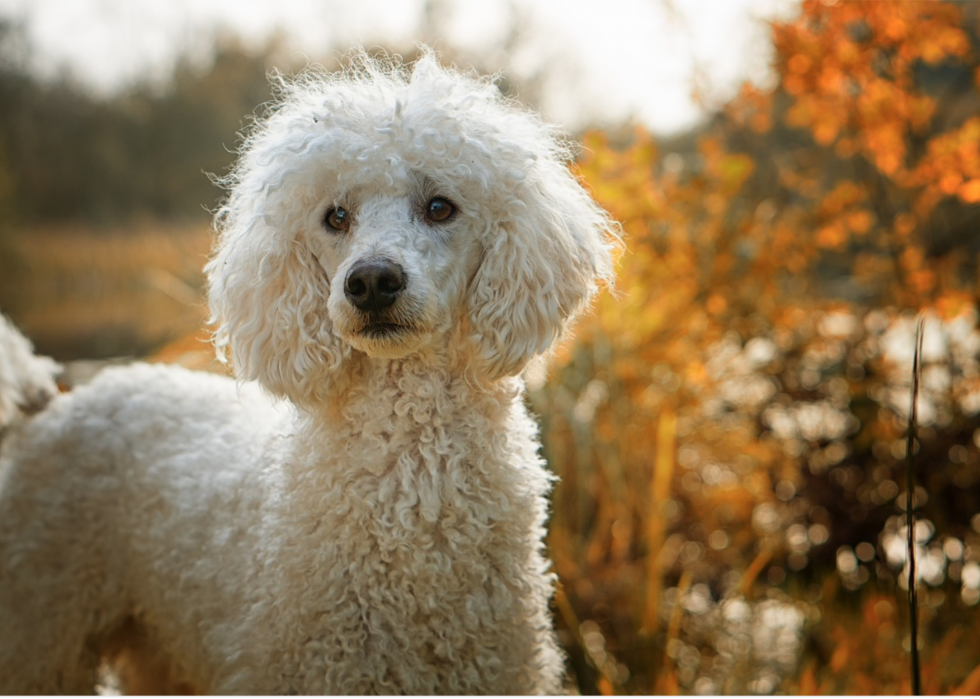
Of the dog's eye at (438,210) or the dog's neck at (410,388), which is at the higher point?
the dog's eye at (438,210)

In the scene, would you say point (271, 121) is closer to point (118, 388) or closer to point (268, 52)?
point (118, 388)

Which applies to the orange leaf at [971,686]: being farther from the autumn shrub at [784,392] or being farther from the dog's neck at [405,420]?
the dog's neck at [405,420]

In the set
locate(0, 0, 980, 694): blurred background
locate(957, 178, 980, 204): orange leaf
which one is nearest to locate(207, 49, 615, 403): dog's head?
locate(0, 0, 980, 694): blurred background

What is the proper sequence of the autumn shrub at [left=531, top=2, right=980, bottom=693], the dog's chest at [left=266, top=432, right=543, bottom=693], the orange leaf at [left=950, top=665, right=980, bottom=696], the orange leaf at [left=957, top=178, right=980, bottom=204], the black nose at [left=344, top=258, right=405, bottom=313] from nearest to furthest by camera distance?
1. the black nose at [left=344, top=258, right=405, bottom=313]
2. the dog's chest at [left=266, top=432, right=543, bottom=693]
3. the orange leaf at [left=950, top=665, right=980, bottom=696]
4. the orange leaf at [left=957, top=178, right=980, bottom=204]
5. the autumn shrub at [left=531, top=2, right=980, bottom=693]

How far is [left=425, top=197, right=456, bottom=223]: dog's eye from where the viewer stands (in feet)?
5.07

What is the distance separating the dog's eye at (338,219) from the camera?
1.56 meters

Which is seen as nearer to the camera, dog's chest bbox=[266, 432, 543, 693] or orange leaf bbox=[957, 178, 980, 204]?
dog's chest bbox=[266, 432, 543, 693]

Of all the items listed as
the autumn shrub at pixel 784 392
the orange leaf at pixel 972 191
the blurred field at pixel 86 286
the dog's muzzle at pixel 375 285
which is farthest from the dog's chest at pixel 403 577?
the blurred field at pixel 86 286

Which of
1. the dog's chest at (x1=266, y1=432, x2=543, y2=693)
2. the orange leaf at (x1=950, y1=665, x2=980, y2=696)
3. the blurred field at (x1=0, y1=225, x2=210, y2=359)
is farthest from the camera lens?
the blurred field at (x1=0, y1=225, x2=210, y2=359)

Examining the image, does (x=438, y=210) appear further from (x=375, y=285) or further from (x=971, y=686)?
(x=971, y=686)

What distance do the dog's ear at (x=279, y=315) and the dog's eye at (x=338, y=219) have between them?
0.08 metres

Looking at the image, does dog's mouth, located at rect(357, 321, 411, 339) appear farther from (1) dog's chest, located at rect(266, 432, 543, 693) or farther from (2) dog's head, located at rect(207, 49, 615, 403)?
(1) dog's chest, located at rect(266, 432, 543, 693)

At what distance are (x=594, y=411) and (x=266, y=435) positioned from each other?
5.74 ft

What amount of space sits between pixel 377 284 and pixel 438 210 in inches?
9.8
